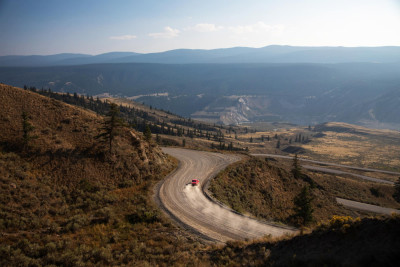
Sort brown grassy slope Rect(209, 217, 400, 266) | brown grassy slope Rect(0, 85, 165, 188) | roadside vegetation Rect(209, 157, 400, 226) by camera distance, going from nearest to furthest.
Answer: brown grassy slope Rect(209, 217, 400, 266)
brown grassy slope Rect(0, 85, 165, 188)
roadside vegetation Rect(209, 157, 400, 226)

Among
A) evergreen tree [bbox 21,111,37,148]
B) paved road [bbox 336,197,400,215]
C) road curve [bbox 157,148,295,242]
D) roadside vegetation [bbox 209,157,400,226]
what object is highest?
evergreen tree [bbox 21,111,37,148]

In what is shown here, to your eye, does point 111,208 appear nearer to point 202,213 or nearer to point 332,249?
point 202,213

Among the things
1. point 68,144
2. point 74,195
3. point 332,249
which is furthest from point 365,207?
point 68,144

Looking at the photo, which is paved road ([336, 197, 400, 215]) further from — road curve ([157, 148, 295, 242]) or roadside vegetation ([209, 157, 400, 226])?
road curve ([157, 148, 295, 242])

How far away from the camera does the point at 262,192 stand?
41.8 metres

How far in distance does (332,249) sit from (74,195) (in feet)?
88.4

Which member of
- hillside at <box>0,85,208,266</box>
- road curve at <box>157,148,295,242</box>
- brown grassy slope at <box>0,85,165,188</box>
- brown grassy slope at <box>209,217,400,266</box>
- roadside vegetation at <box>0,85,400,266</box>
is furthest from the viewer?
brown grassy slope at <box>0,85,165,188</box>

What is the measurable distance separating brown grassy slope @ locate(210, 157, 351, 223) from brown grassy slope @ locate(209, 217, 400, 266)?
15303 millimetres

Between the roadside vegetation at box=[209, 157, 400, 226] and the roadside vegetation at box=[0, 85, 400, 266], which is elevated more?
the roadside vegetation at box=[0, 85, 400, 266]

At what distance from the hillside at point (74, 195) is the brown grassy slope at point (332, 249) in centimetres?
480

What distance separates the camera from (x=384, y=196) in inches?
2697

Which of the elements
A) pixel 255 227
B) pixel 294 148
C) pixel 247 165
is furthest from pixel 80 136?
pixel 294 148

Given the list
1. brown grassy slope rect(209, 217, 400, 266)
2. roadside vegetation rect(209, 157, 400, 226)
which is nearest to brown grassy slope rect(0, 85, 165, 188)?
roadside vegetation rect(209, 157, 400, 226)

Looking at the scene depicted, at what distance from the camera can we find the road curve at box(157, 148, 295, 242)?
22422 mm
